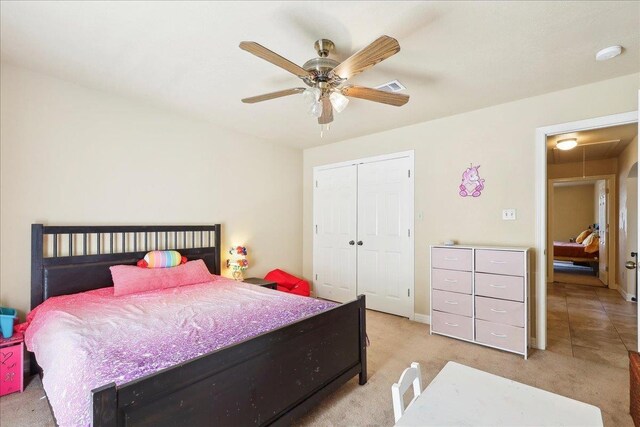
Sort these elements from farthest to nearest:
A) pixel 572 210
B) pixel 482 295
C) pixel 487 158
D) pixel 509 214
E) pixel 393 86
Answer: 1. pixel 572 210
2. pixel 487 158
3. pixel 509 214
4. pixel 482 295
5. pixel 393 86

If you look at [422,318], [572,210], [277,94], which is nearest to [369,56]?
[277,94]

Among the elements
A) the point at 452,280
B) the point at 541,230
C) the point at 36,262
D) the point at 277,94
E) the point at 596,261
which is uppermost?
the point at 277,94

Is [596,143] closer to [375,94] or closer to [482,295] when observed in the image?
[482,295]

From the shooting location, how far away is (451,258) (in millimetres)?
3295

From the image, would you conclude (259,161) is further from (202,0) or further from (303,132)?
(202,0)

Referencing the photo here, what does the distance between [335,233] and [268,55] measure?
11.1 feet

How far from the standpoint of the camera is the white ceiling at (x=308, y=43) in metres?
1.83

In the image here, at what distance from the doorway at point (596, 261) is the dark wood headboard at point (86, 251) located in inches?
168

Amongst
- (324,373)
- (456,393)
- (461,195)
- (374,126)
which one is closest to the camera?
(456,393)

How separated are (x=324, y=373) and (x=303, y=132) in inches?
124

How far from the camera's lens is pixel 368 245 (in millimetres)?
4414

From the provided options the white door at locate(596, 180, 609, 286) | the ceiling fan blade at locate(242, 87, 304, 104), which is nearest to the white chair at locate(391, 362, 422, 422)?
the ceiling fan blade at locate(242, 87, 304, 104)

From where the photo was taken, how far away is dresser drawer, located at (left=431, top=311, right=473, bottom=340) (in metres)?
3.18

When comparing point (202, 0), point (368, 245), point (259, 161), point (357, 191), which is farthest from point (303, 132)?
point (202, 0)
